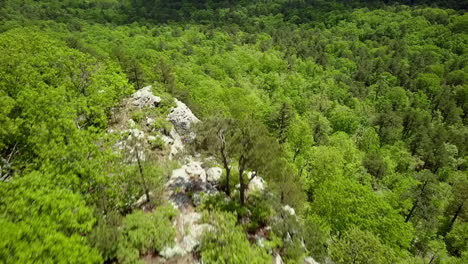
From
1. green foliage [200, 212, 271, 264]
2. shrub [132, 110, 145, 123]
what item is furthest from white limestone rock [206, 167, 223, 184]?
shrub [132, 110, 145, 123]

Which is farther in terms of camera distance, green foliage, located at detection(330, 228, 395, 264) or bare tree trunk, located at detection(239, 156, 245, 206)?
green foliage, located at detection(330, 228, 395, 264)

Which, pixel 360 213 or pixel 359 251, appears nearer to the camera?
pixel 359 251

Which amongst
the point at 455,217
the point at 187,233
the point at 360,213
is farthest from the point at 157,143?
the point at 455,217

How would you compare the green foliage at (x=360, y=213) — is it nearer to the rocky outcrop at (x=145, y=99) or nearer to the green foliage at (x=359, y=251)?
the green foliage at (x=359, y=251)

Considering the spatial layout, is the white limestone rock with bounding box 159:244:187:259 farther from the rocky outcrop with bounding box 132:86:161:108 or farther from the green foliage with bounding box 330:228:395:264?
the rocky outcrop with bounding box 132:86:161:108

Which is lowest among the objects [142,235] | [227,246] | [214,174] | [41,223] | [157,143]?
[214,174]

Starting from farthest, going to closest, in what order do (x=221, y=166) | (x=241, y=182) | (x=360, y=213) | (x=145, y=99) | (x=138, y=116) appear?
(x=360, y=213) < (x=145, y=99) < (x=138, y=116) < (x=221, y=166) < (x=241, y=182)

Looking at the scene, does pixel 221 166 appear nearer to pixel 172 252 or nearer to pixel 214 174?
pixel 214 174

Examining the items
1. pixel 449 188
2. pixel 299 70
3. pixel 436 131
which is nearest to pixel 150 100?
pixel 449 188
